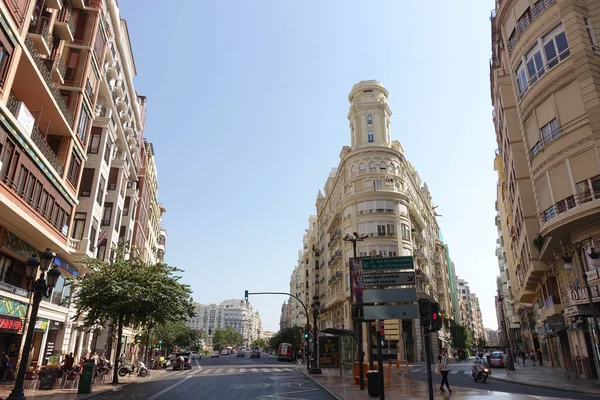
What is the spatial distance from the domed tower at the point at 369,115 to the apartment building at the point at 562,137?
3008 centimetres

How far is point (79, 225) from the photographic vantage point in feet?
93.3

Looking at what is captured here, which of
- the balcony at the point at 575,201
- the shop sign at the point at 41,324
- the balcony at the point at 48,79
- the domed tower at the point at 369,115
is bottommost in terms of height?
the shop sign at the point at 41,324

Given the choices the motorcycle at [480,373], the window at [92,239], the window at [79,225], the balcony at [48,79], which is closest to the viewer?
the balcony at [48,79]

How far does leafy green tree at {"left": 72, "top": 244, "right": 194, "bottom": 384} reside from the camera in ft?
72.4

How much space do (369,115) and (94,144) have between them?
1467 inches

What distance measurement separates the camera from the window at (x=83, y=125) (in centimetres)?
2532

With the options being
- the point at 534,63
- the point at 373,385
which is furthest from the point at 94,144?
the point at 534,63

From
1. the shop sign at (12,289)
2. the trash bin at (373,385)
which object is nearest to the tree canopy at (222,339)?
the shop sign at (12,289)

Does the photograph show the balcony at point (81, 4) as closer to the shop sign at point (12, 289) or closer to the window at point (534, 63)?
the shop sign at point (12, 289)

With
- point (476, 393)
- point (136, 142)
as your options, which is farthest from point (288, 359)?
point (476, 393)

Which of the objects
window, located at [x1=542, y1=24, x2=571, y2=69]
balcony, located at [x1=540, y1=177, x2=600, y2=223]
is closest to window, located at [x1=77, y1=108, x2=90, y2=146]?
window, located at [x1=542, y1=24, x2=571, y2=69]

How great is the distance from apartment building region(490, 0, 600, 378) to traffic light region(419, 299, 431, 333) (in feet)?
36.5

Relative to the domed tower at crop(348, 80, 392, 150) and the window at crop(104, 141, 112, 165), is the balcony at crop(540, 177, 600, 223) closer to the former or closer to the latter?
the window at crop(104, 141, 112, 165)

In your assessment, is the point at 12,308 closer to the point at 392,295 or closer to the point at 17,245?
the point at 17,245
